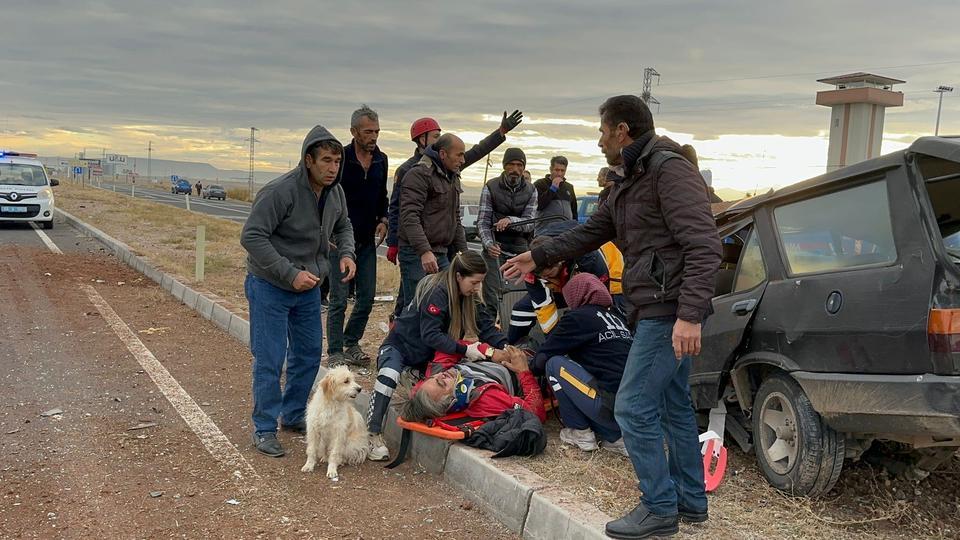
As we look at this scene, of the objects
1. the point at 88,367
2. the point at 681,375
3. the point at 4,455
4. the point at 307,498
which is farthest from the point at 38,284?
the point at 681,375

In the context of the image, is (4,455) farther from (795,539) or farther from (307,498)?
(795,539)

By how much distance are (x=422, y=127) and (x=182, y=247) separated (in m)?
12.5

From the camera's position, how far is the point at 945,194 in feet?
12.0

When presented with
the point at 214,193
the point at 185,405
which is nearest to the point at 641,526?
the point at 185,405

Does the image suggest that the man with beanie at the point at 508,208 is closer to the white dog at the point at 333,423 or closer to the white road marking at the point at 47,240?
the white dog at the point at 333,423

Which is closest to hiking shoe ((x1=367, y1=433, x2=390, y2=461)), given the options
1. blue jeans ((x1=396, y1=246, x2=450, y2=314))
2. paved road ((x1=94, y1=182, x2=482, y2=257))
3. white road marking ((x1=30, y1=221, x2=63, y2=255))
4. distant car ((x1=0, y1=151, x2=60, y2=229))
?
blue jeans ((x1=396, y1=246, x2=450, y2=314))

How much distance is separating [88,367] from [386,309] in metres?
3.76

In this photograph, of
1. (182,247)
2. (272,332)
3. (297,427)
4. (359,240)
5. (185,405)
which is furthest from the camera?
(182,247)

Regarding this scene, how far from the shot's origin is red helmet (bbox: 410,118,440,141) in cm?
697

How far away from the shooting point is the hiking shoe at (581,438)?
4746mm

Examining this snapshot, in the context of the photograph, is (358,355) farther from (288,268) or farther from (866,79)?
(866,79)

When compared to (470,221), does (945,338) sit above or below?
above

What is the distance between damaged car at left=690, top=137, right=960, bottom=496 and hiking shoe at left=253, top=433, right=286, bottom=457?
264 centimetres

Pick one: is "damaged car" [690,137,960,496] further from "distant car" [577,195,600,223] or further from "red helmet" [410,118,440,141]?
"distant car" [577,195,600,223]
